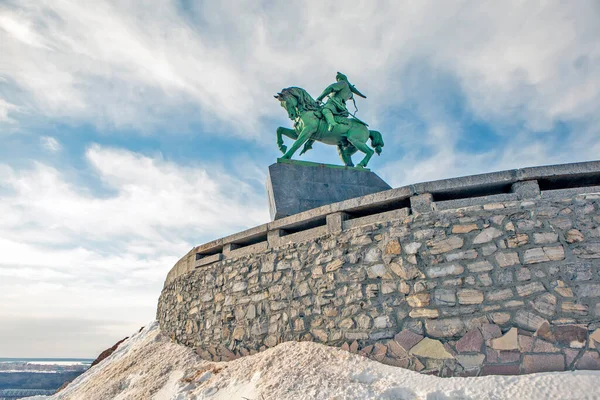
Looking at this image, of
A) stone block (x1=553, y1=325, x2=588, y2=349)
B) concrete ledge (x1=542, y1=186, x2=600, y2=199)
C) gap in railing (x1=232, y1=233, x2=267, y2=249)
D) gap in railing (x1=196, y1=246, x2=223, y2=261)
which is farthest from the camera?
gap in railing (x1=196, y1=246, x2=223, y2=261)

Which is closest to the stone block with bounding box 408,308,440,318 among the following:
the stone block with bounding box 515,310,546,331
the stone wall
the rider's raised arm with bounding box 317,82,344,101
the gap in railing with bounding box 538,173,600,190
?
the stone wall

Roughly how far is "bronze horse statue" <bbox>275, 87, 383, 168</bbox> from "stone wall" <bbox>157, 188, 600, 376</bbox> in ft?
10.6

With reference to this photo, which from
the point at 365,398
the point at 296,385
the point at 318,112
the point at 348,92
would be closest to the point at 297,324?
the point at 296,385

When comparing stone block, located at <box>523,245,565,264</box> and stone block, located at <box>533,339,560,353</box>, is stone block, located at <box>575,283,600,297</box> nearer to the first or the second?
stone block, located at <box>523,245,565,264</box>

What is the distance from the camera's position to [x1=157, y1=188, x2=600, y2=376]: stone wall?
3.88 metres

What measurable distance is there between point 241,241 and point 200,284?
106cm

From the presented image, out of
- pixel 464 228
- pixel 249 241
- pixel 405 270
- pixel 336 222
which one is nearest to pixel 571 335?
pixel 464 228

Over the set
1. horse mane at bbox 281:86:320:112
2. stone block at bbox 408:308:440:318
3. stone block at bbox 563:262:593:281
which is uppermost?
horse mane at bbox 281:86:320:112

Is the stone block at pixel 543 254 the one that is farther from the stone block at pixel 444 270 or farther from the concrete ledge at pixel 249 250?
the concrete ledge at pixel 249 250

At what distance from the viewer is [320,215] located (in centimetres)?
533

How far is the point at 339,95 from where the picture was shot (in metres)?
8.91

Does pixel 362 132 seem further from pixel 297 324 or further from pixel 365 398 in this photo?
pixel 365 398

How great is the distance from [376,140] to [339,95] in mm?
1229

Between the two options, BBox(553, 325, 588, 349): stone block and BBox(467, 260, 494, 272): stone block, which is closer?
BBox(553, 325, 588, 349): stone block
